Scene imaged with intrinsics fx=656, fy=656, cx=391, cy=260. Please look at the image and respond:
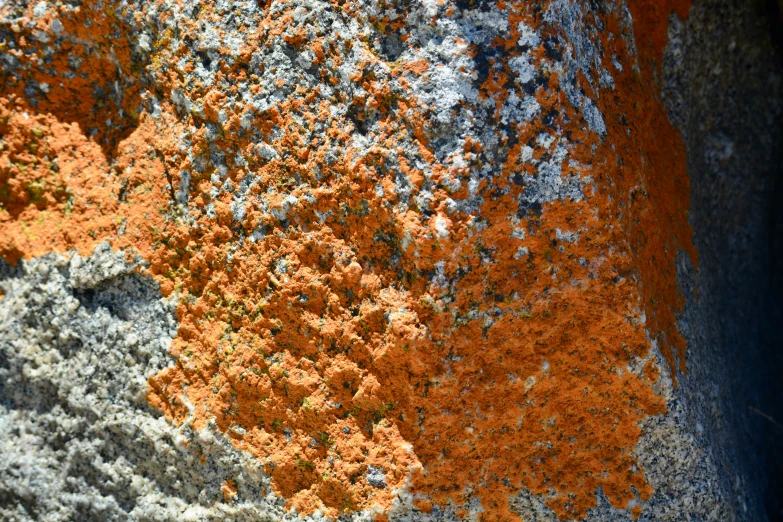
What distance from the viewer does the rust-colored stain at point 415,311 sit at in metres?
1.40

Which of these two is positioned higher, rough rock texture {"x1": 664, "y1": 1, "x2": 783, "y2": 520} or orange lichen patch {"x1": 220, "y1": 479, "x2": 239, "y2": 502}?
rough rock texture {"x1": 664, "y1": 1, "x2": 783, "y2": 520}

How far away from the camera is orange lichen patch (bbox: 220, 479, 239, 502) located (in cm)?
162

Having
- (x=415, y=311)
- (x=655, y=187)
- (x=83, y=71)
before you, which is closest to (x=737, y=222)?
(x=655, y=187)

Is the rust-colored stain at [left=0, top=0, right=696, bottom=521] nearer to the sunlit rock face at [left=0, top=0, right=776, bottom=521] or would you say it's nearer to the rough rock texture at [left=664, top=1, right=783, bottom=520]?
the sunlit rock face at [left=0, top=0, right=776, bottom=521]

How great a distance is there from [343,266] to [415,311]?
0.66 ft

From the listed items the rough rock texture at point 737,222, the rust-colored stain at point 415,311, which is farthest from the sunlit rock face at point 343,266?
the rough rock texture at point 737,222

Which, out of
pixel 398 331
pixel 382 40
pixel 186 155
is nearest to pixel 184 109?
pixel 186 155

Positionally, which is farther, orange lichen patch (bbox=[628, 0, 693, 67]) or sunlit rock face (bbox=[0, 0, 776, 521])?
orange lichen patch (bbox=[628, 0, 693, 67])

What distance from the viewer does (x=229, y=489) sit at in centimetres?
163

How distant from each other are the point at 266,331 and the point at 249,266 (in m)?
0.16

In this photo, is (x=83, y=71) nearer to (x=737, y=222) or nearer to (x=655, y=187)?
(x=655, y=187)

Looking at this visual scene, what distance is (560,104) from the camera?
139cm

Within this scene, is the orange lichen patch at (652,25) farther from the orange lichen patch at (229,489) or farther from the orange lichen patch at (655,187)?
the orange lichen patch at (229,489)

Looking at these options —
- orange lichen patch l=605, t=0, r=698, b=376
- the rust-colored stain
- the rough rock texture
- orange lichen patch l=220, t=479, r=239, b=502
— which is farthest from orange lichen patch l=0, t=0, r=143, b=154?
the rough rock texture
